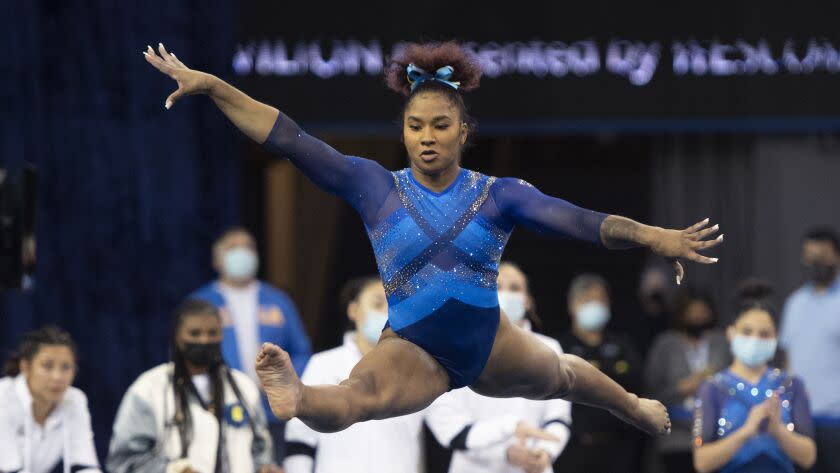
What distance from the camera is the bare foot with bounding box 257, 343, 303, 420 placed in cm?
379

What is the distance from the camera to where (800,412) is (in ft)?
19.7

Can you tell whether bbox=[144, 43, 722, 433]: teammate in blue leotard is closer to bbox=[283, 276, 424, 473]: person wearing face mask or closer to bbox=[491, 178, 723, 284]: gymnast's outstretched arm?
bbox=[491, 178, 723, 284]: gymnast's outstretched arm

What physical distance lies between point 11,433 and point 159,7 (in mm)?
3748

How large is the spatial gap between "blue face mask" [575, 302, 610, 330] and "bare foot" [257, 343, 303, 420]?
393 centimetres

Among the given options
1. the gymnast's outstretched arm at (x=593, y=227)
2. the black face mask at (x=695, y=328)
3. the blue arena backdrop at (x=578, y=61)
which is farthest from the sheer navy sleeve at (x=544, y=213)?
the blue arena backdrop at (x=578, y=61)

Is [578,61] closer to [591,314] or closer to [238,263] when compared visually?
[591,314]

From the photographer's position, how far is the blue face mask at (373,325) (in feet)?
19.8

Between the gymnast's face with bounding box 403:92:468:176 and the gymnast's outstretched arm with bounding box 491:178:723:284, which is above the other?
the gymnast's face with bounding box 403:92:468:176

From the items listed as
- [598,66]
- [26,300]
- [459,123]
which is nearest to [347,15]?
[598,66]

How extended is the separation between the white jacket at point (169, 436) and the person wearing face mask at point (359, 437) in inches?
6.6

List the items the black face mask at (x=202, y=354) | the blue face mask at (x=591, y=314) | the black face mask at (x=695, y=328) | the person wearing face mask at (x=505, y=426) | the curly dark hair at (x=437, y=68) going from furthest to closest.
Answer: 1. the black face mask at (x=695, y=328)
2. the blue face mask at (x=591, y=314)
3. the black face mask at (x=202, y=354)
4. the person wearing face mask at (x=505, y=426)
5. the curly dark hair at (x=437, y=68)

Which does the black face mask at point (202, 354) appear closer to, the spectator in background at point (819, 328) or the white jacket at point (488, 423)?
the white jacket at point (488, 423)

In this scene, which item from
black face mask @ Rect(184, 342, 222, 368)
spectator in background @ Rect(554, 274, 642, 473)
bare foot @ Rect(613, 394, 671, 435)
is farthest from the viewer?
spectator in background @ Rect(554, 274, 642, 473)

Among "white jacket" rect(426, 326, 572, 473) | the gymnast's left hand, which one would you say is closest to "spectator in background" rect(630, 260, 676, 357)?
"white jacket" rect(426, 326, 572, 473)
